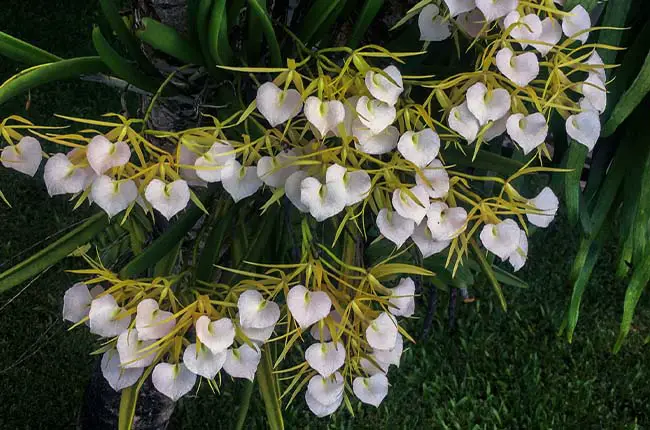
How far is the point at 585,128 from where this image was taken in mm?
692

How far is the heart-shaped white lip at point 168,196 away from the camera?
0.65m

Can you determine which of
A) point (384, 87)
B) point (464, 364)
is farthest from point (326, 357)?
point (464, 364)

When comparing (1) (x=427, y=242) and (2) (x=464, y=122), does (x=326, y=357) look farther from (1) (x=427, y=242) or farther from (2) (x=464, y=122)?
(2) (x=464, y=122)

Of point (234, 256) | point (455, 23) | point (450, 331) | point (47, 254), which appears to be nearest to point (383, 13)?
point (455, 23)

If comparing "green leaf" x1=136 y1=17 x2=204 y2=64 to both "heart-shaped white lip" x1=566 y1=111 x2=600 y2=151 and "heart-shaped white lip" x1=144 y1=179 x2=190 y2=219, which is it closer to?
A: "heart-shaped white lip" x1=144 y1=179 x2=190 y2=219

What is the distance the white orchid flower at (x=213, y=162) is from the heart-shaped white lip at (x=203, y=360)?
0.16 metres

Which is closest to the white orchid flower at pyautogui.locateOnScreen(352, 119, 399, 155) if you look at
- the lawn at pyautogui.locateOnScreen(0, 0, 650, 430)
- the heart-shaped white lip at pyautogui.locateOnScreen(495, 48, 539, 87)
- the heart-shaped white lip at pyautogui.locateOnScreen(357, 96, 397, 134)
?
the heart-shaped white lip at pyautogui.locateOnScreen(357, 96, 397, 134)

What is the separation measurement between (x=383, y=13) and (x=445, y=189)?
331mm

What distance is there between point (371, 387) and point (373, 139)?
0.27 meters

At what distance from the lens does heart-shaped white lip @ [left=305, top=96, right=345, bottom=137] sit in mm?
643

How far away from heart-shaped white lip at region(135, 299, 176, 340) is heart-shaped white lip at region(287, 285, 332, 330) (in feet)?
0.38

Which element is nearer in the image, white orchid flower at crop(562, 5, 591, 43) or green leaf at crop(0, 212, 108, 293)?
white orchid flower at crop(562, 5, 591, 43)

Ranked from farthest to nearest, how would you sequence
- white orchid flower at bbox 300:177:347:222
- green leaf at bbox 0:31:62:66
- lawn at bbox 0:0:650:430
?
lawn at bbox 0:0:650:430 < green leaf at bbox 0:31:62:66 < white orchid flower at bbox 300:177:347:222

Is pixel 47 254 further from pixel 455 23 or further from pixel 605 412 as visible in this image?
pixel 605 412
